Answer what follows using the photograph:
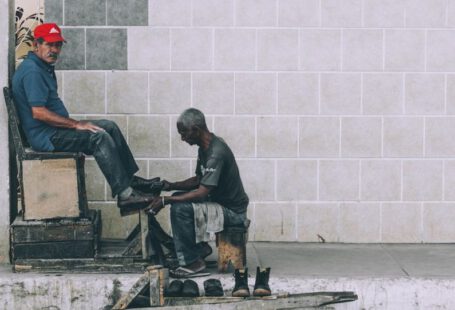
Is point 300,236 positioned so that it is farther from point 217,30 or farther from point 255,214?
point 217,30

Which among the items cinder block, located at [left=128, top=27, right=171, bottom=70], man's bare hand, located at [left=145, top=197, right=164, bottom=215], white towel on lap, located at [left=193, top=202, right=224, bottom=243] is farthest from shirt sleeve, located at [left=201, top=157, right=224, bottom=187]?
cinder block, located at [left=128, top=27, right=171, bottom=70]

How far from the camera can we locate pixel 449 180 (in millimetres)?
9133

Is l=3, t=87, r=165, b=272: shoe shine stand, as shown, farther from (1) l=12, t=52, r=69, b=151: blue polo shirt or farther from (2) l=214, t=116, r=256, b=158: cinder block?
(2) l=214, t=116, r=256, b=158: cinder block

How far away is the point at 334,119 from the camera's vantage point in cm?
909

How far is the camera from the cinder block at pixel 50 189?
7.65 m

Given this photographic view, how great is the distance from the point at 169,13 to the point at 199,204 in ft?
6.95

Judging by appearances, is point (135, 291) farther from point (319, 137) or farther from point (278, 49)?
point (278, 49)

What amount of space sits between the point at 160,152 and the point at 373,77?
2041 mm

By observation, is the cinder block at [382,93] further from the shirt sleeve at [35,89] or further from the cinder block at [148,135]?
the shirt sleeve at [35,89]

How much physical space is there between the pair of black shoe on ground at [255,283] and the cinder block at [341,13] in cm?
270

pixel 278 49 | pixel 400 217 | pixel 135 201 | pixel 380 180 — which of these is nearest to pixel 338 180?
pixel 380 180

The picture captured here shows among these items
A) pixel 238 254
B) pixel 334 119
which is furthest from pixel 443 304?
pixel 334 119

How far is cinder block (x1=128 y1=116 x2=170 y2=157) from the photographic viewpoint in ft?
29.7

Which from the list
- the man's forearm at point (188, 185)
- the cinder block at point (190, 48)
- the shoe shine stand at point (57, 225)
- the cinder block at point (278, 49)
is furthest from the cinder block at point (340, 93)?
the shoe shine stand at point (57, 225)
